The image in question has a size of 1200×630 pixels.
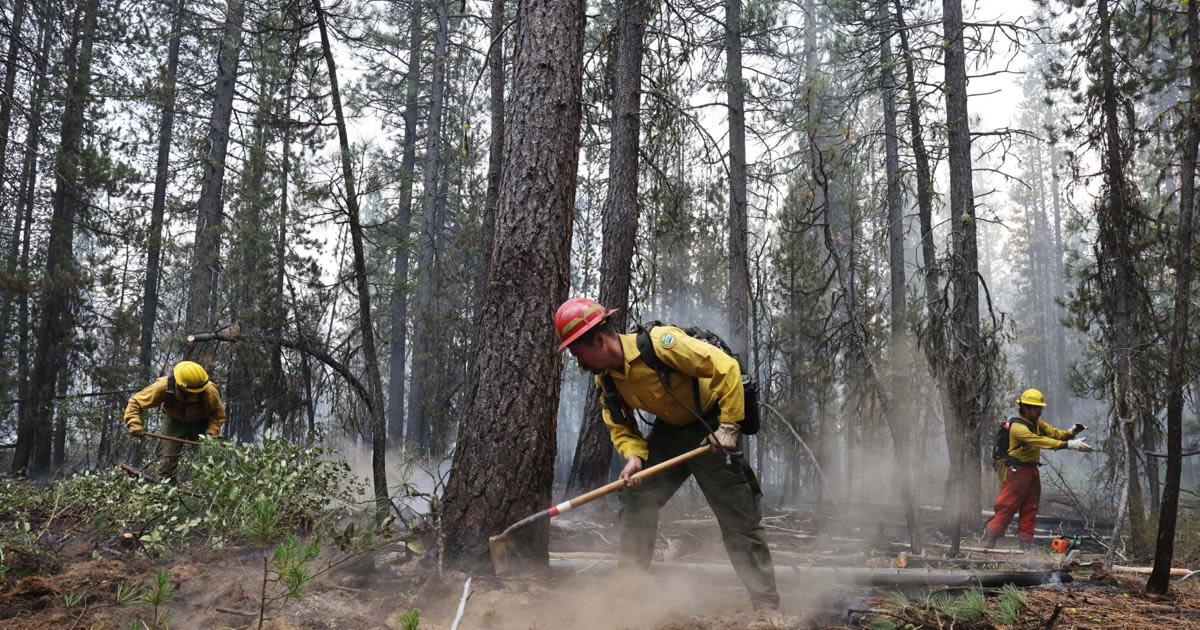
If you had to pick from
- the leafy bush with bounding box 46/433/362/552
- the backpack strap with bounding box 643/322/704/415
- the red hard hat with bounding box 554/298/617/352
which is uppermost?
the red hard hat with bounding box 554/298/617/352

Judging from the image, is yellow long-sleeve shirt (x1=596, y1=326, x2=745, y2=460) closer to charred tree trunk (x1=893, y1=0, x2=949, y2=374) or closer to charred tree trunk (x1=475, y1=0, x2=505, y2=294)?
charred tree trunk (x1=475, y1=0, x2=505, y2=294)

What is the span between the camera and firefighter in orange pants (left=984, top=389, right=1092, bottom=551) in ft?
30.0

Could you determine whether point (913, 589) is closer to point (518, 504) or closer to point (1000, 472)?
point (518, 504)

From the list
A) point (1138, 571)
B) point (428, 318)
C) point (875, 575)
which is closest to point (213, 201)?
point (428, 318)

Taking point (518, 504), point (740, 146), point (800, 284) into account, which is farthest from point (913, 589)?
point (800, 284)

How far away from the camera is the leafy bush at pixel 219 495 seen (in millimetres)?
4535

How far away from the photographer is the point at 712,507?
4.63 meters

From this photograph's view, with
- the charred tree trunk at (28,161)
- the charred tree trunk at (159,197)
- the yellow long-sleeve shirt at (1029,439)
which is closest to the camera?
the yellow long-sleeve shirt at (1029,439)

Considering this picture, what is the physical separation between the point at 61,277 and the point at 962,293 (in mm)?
14680

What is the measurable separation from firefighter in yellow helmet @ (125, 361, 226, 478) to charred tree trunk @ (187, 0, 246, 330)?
4265 mm

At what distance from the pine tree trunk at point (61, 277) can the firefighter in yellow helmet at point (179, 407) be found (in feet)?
18.3

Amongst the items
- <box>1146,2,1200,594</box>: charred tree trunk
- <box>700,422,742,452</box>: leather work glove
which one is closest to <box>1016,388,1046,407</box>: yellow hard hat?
<box>1146,2,1200,594</box>: charred tree trunk

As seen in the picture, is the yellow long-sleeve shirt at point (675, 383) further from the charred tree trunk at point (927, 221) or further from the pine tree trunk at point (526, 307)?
the charred tree trunk at point (927, 221)

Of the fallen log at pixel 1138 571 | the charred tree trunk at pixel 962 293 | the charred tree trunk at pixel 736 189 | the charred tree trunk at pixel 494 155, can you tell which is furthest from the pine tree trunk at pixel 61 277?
→ the fallen log at pixel 1138 571
